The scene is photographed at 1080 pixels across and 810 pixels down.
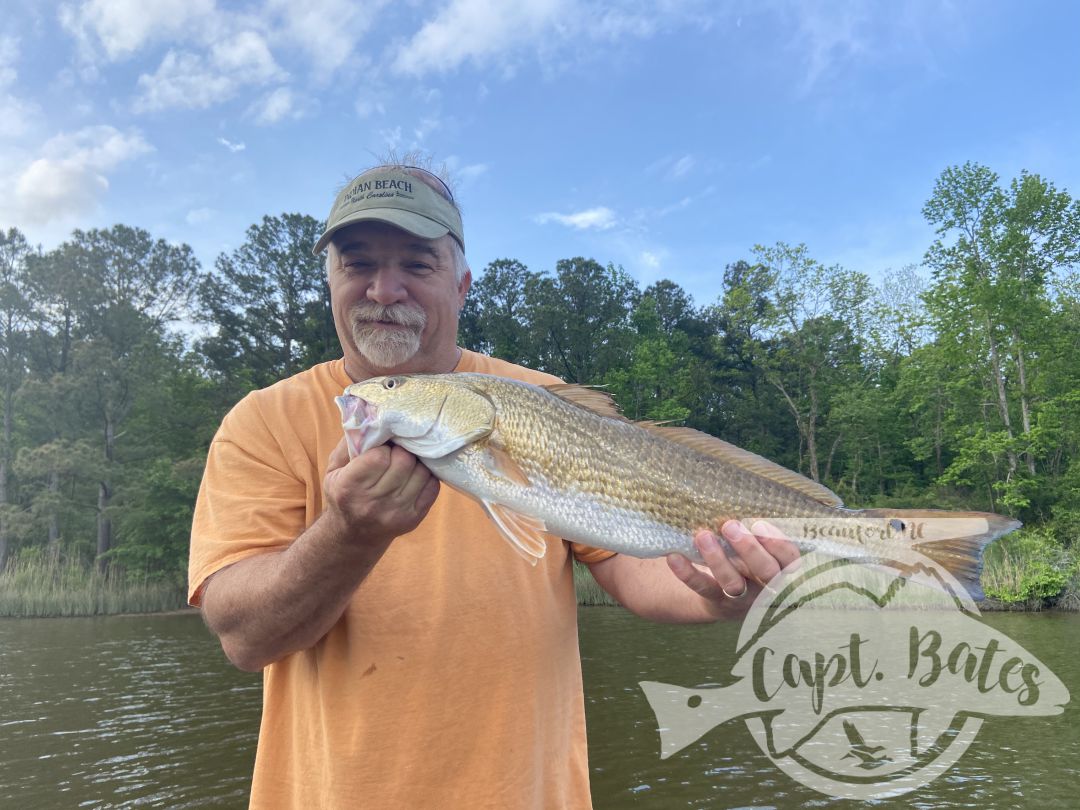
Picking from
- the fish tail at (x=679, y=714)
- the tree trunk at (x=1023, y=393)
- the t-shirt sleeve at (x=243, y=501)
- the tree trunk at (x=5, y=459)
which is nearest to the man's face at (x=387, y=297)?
the t-shirt sleeve at (x=243, y=501)

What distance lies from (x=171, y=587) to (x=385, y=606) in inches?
1239

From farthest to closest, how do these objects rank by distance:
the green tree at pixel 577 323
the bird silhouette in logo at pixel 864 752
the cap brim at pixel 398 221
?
the green tree at pixel 577 323 < the bird silhouette in logo at pixel 864 752 < the cap brim at pixel 398 221

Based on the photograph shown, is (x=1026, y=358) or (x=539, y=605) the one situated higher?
(x=1026, y=358)

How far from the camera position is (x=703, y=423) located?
46469mm

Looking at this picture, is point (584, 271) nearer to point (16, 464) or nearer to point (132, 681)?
point (16, 464)

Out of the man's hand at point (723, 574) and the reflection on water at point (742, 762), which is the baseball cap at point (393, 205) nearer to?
the man's hand at point (723, 574)

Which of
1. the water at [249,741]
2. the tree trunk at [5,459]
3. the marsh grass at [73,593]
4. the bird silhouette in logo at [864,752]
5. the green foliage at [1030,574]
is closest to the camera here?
the water at [249,741]

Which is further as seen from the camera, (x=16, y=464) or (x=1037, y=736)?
(x=16, y=464)

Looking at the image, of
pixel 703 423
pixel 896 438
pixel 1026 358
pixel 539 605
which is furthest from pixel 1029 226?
pixel 539 605

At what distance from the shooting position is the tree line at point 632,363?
3141 centimetres

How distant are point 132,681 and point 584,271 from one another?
1461 inches

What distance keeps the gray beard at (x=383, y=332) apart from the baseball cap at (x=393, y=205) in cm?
29

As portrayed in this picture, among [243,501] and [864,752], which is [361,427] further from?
[864,752]

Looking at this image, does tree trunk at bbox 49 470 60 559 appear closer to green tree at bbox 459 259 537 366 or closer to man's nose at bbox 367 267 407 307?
green tree at bbox 459 259 537 366
